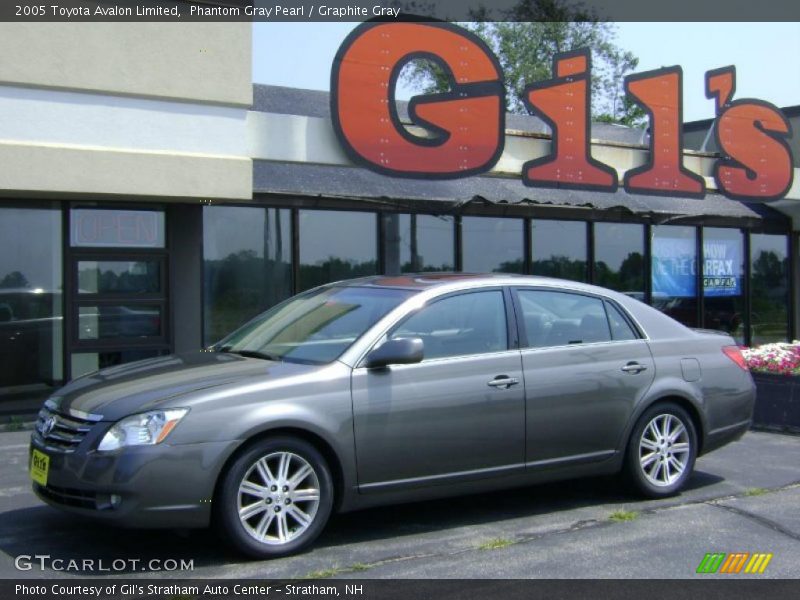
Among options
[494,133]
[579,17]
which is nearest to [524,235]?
[494,133]

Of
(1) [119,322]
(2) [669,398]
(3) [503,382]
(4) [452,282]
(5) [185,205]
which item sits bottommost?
(2) [669,398]

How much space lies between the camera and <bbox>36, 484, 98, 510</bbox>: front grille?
5020 mm

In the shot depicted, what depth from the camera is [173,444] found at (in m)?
4.98

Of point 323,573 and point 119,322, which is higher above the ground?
point 119,322

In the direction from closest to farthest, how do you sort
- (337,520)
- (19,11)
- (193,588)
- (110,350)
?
(193,588)
(337,520)
(19,11)
(110,350)

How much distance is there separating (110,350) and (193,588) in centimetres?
660

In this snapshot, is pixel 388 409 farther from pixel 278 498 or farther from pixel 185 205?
pixel 185 205

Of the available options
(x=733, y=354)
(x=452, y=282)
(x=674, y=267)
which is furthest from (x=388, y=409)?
(x=674, y=267)

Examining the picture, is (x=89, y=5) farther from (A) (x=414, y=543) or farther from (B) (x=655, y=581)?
(B) (x=655, y=581)

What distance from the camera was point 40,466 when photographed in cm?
537

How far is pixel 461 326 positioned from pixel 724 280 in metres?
12.2

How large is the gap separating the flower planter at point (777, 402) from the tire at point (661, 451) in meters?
3.24

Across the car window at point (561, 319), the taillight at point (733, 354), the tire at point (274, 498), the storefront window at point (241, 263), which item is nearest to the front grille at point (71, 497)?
the tire at point (274, 498)

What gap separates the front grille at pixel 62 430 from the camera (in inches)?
204
